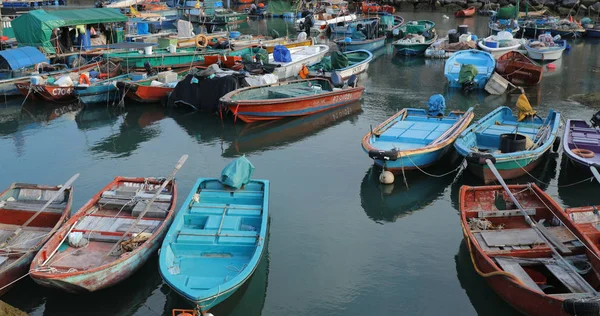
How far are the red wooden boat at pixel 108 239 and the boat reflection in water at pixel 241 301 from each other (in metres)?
1.00

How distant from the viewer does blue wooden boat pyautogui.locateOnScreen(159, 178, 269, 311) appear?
32.8 feet

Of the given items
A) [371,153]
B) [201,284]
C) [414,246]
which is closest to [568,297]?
[414,246]

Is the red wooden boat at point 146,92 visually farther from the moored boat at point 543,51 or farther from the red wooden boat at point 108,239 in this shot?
the moored boat at point 543,51

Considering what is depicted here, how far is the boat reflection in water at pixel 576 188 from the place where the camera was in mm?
16203

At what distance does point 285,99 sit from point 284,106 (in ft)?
1.24

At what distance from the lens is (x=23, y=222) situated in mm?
12781

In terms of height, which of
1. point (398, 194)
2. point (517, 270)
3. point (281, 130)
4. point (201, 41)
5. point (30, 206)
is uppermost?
point (201, 41)

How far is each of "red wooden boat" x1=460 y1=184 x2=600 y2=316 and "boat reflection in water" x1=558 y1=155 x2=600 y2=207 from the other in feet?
12.5

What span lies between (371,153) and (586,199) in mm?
6483

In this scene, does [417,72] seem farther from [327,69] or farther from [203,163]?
A: [203,163]

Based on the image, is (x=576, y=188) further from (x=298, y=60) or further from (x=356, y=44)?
(x=356, y=44)

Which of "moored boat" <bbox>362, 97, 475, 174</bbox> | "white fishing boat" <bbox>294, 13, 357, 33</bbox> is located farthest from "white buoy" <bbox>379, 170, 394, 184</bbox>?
"white fishing boat" <bbox>294, 13, 357, 33</bbox>

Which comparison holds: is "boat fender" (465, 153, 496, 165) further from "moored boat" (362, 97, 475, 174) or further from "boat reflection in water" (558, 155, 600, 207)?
"boat reflection in water" (558, 155, 600, 207)

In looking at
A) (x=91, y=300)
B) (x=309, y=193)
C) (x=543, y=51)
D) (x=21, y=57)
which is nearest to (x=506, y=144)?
(x=309, y=193)
